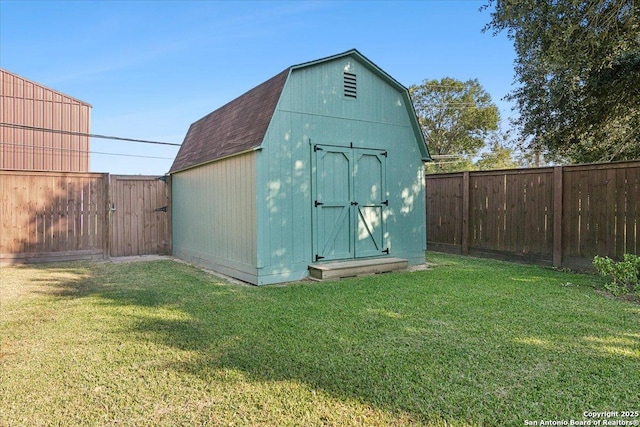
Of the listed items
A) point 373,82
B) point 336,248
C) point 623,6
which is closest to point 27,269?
point 336,248

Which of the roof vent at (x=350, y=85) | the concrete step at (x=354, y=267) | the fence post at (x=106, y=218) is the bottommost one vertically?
the concrete step at (x=354, y=267)

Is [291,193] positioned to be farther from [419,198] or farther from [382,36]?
[382,36]

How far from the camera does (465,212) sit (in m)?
8.20

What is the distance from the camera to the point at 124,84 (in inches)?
598

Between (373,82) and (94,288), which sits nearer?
(94,288)

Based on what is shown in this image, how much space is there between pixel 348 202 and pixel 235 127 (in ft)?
7.84

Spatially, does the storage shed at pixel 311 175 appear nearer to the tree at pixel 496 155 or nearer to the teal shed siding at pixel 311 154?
the teal shed siding at pixel 311 154

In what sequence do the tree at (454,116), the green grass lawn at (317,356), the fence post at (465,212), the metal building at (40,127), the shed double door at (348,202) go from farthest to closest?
the tree at (454,116)
the metal building at (40,127)
the fence post at (465,212)
the shed double door at (348,202)
the green grass lawn at (317,356)

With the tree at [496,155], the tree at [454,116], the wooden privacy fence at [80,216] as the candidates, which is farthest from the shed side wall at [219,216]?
the tree at [496,155]

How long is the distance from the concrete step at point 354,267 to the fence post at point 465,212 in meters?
2.40

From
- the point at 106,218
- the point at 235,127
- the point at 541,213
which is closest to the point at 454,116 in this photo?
the point at 541,213

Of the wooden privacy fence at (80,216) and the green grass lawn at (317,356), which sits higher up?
the wooden privacy fence at (80,216)

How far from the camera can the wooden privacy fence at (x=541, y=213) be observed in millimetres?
5801

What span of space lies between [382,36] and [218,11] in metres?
5.28
